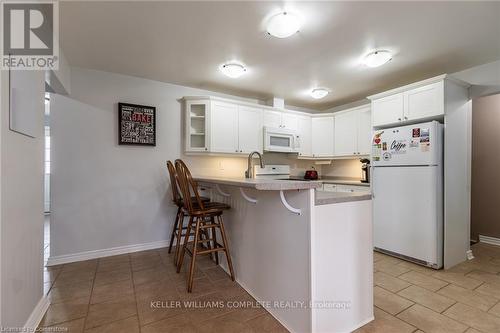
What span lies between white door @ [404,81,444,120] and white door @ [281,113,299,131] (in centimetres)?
176

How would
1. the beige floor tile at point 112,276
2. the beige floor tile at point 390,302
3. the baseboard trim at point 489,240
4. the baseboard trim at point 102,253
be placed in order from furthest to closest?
1. the baseboard trim at point 489,240
2. the baseboard trim at point 102,253
3. the beige floor tile at point 112,276
4. the beige floor tile at point 390,302

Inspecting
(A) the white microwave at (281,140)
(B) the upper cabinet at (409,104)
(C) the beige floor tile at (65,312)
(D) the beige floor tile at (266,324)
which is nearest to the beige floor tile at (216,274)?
(D) the beige floor tile at (266,324)

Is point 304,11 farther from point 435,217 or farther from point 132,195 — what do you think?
point 132,195

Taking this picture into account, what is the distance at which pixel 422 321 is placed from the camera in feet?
5.49

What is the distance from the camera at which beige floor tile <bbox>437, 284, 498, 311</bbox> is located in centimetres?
188

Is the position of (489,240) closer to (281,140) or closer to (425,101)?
(425,101)

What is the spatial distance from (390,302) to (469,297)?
71 cm

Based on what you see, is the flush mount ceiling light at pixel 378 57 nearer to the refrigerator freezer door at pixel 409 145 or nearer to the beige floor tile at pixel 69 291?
the refrigerator freezer door at pixel 409 145

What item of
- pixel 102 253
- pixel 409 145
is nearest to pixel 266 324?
pixel 102 253

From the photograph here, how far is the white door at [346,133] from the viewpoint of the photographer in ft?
13.0

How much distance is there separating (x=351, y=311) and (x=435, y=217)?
1741mm

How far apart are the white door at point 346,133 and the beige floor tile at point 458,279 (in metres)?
2.01

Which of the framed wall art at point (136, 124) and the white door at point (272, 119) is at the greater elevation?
the white door at point (272, 119)

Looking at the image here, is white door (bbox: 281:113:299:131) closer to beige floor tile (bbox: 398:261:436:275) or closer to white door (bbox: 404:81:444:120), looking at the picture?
white door (bbox: 404:81:444:120)
